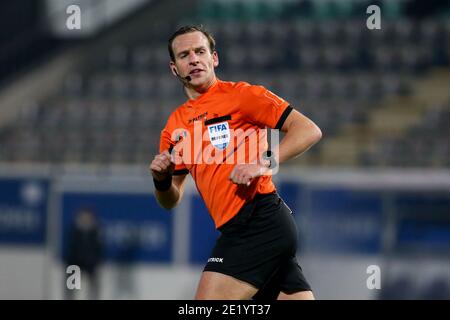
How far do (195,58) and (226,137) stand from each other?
463 millimetres

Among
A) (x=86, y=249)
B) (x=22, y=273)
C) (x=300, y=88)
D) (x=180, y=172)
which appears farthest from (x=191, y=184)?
(x=180, y=172)

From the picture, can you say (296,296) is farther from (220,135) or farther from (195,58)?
(195,58)

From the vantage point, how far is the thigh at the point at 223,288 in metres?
5.04

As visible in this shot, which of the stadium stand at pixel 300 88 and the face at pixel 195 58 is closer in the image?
the face at pixel 195 58

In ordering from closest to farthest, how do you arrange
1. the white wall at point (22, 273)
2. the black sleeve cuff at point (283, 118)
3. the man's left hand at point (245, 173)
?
1. the man's left hand at point (245, 173)
2. the black sleeve cuff at point (283, 118)
3. the white wall at point (22, 273)

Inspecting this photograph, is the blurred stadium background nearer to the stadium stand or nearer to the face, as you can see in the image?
the stadium stand

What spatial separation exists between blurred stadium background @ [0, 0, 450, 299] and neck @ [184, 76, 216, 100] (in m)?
8.02

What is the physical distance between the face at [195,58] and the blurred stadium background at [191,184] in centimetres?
813

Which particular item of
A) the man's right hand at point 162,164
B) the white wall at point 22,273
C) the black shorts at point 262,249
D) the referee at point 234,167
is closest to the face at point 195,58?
the referee at point 234,167

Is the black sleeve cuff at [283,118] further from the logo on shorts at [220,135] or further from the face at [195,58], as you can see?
the face at [195,58]

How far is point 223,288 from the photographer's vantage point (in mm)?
5051

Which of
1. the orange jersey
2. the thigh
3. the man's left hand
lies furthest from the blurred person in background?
the man's left hand
